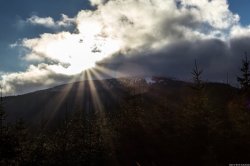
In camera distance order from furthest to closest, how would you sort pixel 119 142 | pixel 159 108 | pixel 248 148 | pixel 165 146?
1. pixel 159 108
2. pixel 119 142
3. pixel 165 146
4. pixel 248 148

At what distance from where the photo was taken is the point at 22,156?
48.5 metres

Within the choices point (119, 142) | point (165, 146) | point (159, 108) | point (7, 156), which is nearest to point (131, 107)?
point (159, 108)

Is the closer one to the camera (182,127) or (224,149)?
(224,149)

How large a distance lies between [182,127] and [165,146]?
13.1 feet

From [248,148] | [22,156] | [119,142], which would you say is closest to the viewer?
[248,148]

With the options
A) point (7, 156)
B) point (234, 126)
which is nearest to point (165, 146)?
point (234, 126)

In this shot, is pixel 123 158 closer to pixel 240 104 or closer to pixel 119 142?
pixel 119 142

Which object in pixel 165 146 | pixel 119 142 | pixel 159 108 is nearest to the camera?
pixel 165 146

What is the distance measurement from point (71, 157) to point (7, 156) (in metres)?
14.6

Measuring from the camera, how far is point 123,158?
51.6m

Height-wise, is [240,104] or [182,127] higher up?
[240,104]

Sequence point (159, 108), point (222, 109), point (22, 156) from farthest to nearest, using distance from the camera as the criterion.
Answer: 1. point (159, 108)
2. point (222, 109)
3. point (22, 156)

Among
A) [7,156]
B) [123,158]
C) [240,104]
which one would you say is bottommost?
[123,158]

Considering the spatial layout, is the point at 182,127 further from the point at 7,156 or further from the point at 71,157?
the point at 7,156
